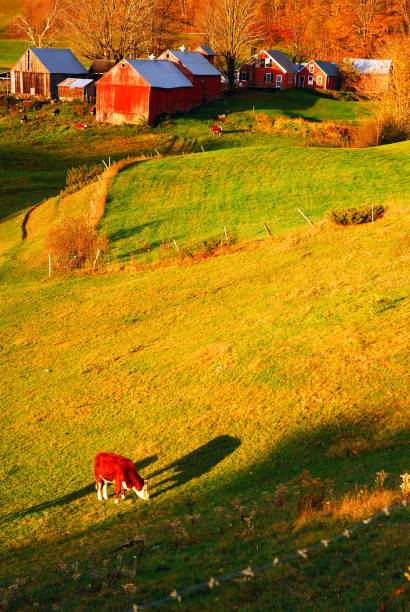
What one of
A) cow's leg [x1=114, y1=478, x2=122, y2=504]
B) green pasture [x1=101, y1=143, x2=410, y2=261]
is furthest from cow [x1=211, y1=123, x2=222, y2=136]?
cow's leg [x1=114, y1=478, x2=122, y2=504]

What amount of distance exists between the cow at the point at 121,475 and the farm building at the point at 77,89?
91597 millimetres

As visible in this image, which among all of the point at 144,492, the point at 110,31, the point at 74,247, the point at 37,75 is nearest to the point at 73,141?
the point at 37,75

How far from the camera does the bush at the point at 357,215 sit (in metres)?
36.3

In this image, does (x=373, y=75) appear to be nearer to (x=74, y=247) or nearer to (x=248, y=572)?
(x=74, y=247)

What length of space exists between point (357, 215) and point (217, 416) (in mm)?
21190

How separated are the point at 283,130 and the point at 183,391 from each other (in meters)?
73.8

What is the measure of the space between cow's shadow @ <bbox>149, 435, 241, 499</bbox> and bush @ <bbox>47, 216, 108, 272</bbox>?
26.8 m

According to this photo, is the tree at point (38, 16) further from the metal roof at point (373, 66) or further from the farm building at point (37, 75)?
the metal roof at point (373, 66)

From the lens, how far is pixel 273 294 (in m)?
28.1

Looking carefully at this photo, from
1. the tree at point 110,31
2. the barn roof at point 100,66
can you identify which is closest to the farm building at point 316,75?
the tree at point 110,31

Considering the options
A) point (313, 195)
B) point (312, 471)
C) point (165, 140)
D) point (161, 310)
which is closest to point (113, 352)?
point (161, 310)

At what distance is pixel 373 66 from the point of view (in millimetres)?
129125

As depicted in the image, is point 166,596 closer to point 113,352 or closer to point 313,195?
point 113,352

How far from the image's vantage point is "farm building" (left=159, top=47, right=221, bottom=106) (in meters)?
102
